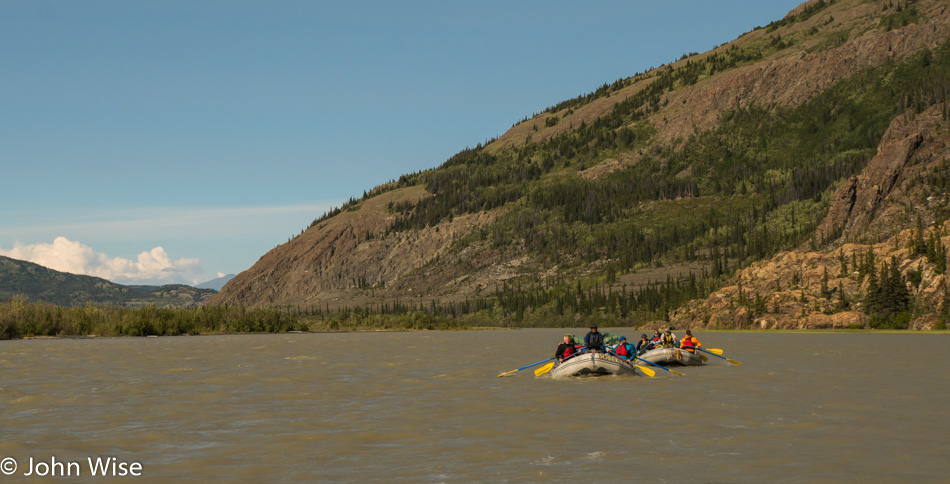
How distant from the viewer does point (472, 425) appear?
1028 inches

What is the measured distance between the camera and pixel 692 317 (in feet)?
563

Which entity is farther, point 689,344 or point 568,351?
point 689,344

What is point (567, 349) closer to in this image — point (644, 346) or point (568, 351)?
point (568, 351)

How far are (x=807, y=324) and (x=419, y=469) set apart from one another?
136m

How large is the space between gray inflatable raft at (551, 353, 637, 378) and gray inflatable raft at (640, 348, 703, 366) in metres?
10.6

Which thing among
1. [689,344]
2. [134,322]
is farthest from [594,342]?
[134,322]

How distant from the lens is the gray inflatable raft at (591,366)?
40.5 meters

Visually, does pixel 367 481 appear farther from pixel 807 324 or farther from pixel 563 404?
pixel 807 324

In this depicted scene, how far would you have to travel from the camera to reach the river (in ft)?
62.2

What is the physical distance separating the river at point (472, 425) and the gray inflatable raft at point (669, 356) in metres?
4.27

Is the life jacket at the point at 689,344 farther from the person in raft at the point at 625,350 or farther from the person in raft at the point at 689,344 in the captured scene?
the person in raft at the point at 625,350

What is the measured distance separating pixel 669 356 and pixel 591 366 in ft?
42.5

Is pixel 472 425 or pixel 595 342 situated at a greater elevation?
pixel 595 342

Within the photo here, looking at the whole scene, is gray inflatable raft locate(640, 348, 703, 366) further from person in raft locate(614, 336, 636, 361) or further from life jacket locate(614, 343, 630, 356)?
life jacket locate(614, 343, 630, 356)
